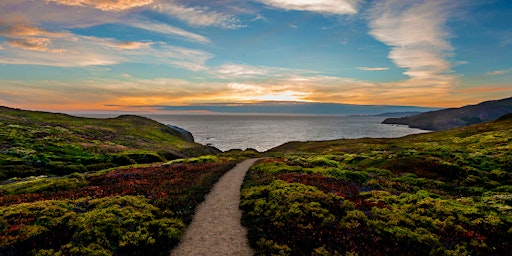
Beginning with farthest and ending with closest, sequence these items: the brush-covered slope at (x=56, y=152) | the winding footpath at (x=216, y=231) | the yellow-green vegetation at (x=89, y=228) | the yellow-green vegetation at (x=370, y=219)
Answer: the brush-covered slope at (x=56, y=152), the yellow-green vegetation at (x=370, y=219), the winding footpath at (x=216, y=231), the yellow-green vegetation at (x=89, y=228)

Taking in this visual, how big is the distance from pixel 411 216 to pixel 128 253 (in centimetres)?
1709

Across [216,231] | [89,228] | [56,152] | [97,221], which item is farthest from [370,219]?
[56,152]

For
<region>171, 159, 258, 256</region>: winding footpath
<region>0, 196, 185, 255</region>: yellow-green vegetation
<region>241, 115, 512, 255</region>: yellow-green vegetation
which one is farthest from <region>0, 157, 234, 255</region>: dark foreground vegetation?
<region>241, 115, 512, 255</region>: yellow-green vegetation

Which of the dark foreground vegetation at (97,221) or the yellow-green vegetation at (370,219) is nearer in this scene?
the dark foreground vegetation at (97,221)

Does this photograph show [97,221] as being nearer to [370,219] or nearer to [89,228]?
[89,228]

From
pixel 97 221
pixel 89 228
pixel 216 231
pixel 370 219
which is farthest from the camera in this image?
pixel 370 219

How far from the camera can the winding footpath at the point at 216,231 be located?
12.7 m

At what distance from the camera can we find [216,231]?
14883 mm

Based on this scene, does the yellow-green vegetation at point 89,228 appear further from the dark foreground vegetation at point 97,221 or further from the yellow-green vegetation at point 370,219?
the yellow-green vegetation at point 370,219

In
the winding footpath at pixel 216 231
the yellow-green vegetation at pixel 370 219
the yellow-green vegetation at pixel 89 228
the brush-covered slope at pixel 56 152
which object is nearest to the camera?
the yellow-green vegetation at pixel 89 228

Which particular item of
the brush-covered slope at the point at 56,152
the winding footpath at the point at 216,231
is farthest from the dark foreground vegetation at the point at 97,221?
the brush-covered slope at the point at 56,152

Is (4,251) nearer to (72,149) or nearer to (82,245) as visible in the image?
(82,245)

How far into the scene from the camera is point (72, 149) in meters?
57.1

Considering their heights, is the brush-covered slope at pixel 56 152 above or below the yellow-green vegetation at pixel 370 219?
below
